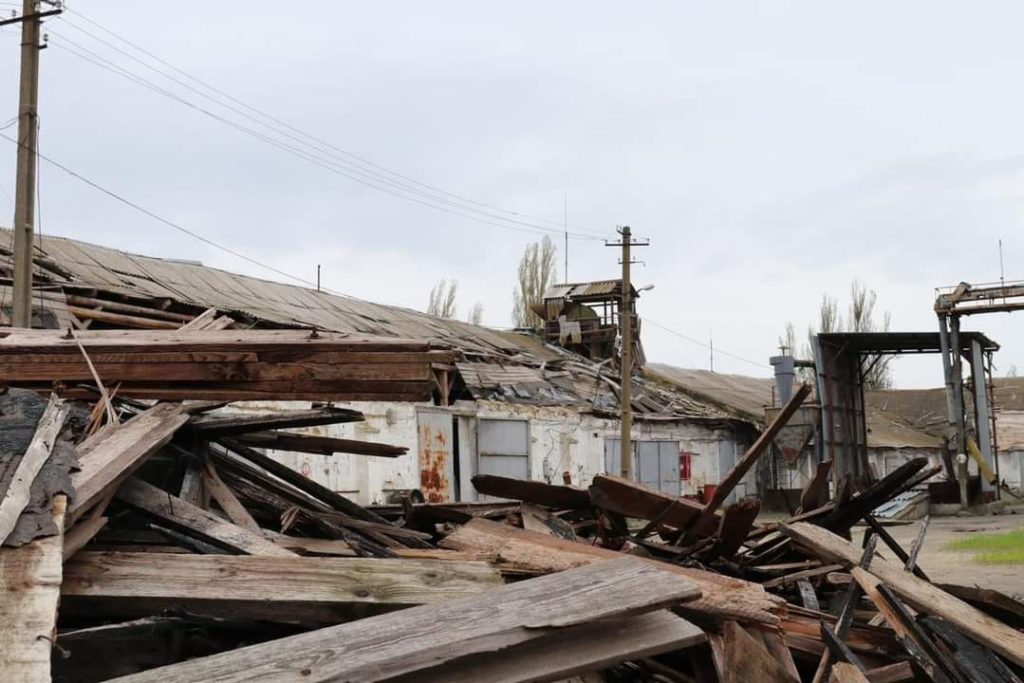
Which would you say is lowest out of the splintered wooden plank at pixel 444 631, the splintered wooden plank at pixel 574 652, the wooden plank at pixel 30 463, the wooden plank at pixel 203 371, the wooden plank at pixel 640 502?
the splintered wooden plank at pixel 574 652

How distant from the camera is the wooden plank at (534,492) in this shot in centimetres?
567

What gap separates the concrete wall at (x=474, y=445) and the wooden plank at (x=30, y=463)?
29.8 ft

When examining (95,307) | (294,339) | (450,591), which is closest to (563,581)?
(450,591)

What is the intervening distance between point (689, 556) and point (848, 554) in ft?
2.59

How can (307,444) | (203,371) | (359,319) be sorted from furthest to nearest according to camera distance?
(359,319), (307,444), (203,371)

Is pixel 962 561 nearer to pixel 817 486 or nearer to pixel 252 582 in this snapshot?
pixel 817 486

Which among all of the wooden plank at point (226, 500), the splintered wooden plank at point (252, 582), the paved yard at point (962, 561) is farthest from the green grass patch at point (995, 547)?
the splintered wooden plank at point (252, 582)

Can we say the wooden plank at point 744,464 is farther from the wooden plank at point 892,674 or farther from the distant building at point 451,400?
the distant building at point 451,400

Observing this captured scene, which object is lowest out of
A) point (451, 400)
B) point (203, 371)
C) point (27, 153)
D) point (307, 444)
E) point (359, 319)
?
point (307, 444)

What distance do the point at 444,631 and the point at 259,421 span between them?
263 cm

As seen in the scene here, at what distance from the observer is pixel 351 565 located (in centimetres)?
338

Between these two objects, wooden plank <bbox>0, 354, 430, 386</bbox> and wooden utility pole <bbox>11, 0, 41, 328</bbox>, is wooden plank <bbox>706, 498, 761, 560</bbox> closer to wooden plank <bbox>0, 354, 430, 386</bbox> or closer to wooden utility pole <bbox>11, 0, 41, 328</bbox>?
wooden plank <bbox>0, 354, 430, 386</bbox>

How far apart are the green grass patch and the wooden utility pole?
1228 cm

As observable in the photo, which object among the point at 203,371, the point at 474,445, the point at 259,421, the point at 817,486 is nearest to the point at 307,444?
the point at 259,421
